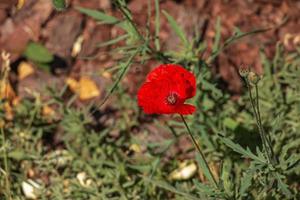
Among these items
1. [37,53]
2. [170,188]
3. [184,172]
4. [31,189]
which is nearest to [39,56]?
[37,53]

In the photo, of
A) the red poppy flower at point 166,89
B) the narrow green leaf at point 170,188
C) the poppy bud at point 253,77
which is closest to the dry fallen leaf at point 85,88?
the narrow green leaf at point 170,188

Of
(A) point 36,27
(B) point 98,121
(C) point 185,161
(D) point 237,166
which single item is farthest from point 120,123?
(A) point 36,27

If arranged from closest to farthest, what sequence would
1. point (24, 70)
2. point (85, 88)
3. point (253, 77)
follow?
point (253, 77) < point (85, 88) < point (24, 70)

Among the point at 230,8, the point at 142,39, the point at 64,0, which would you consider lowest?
the point at 230,8

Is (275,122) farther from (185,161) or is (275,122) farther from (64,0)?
(64,0)

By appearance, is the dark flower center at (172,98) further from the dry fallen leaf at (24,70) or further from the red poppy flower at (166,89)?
the dry fallen leaf at (24,70)

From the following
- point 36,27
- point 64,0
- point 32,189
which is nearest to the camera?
point 64,0

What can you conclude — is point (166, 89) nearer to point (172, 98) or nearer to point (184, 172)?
point (172, 98)
